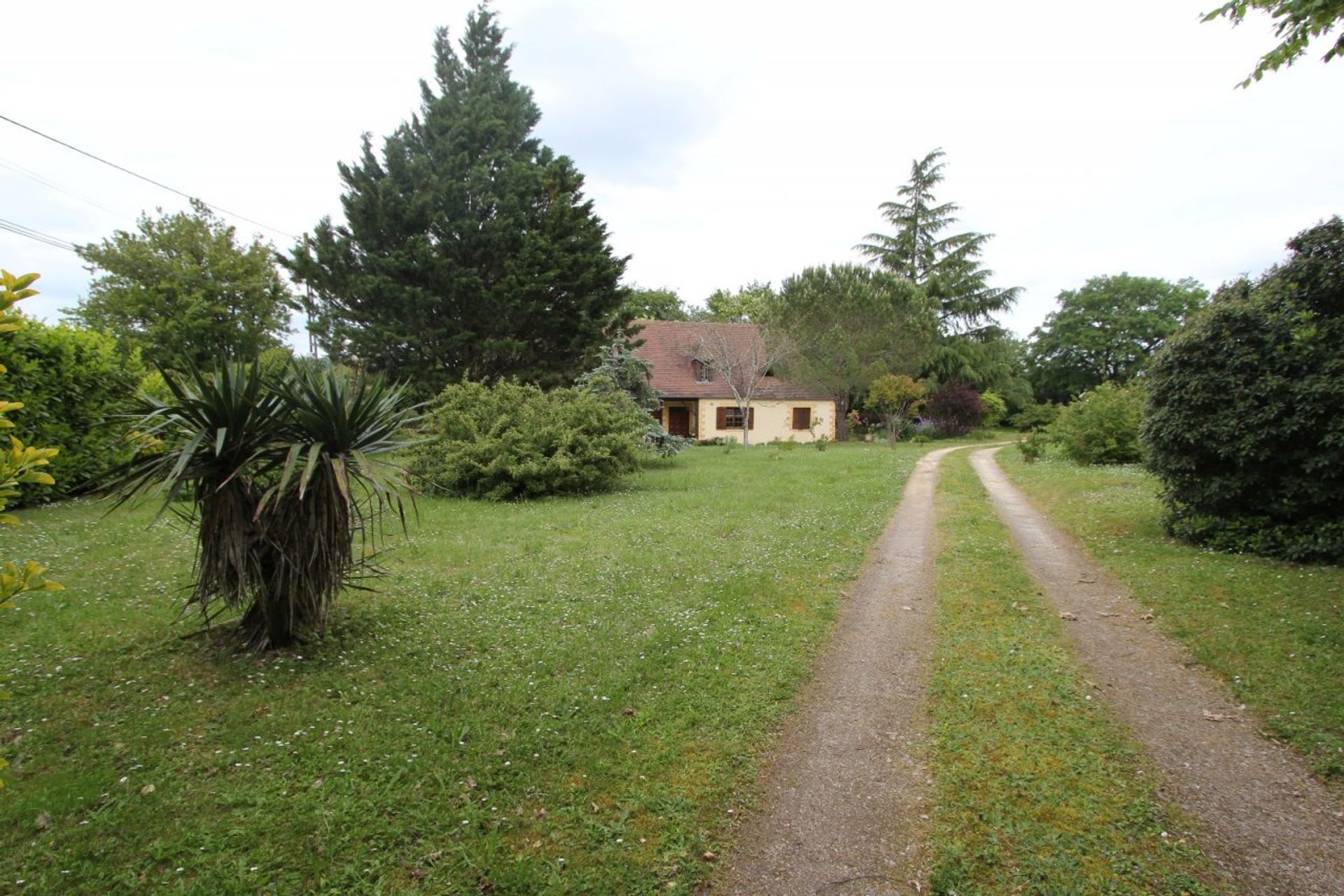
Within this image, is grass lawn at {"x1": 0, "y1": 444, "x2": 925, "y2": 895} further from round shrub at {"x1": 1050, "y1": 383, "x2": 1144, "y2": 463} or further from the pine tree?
the pine tree

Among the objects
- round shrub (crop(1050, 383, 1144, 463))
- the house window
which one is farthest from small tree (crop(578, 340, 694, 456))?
the house window

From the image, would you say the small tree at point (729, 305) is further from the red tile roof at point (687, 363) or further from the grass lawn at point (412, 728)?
the grass lawn at point (412, 728)

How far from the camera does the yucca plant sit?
457 cm

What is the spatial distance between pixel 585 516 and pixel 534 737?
295 inches

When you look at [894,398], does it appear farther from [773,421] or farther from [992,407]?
[992,407]

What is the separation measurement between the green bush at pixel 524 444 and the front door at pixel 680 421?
19.7 meters

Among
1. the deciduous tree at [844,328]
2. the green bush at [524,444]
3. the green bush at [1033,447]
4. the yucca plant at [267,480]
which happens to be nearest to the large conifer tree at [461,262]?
the green bush at [524,444]

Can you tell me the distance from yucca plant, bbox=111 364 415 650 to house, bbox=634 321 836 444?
28556mm

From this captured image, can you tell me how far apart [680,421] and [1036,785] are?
32.3 metres

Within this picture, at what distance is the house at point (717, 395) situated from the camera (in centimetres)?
3462

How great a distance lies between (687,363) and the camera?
36094 millimetres

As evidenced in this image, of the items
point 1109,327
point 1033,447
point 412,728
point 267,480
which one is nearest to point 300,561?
point 267,480

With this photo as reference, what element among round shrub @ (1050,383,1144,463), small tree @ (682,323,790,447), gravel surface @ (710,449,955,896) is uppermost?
small tree @ (682,323,790,447)

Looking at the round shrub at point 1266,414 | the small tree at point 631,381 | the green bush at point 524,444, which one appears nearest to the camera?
the round shrub at point 1266,414
